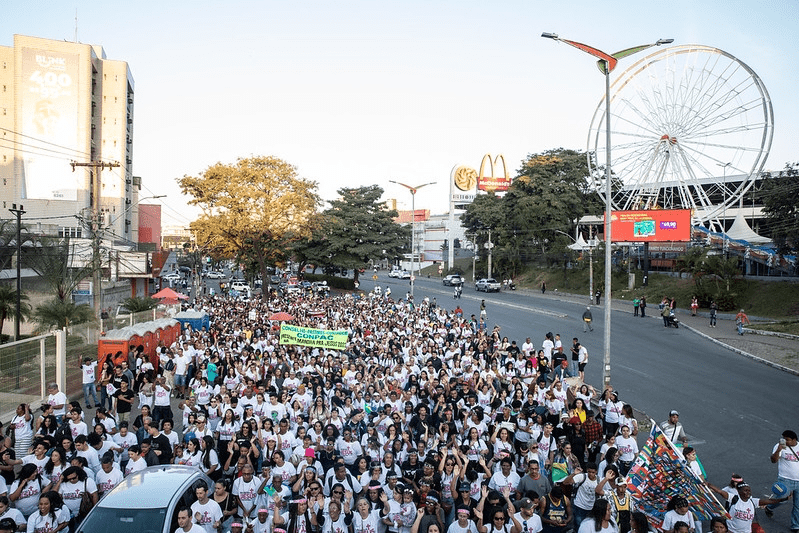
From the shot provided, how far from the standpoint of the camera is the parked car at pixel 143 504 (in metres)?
6.08

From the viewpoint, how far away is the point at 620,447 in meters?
8.98

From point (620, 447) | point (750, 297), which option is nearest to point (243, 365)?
point (620, 447)

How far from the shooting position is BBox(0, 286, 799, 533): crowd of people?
6.79 meters

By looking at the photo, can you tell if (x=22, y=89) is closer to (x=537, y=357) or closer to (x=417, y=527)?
(x=537, y=357)

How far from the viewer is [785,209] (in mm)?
34406

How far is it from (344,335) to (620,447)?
29.0 ft

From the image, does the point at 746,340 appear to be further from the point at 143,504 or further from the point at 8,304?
the point at 8,304

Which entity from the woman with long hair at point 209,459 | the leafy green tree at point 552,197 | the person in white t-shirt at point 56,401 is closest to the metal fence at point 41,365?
the person in white t-shirt at point 56,401

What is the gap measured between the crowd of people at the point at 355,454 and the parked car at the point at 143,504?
0.59 ft

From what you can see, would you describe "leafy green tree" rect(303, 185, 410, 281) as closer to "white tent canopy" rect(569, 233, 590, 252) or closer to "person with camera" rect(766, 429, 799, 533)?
"white tent canopy" rect(569, 233, 590, 252)

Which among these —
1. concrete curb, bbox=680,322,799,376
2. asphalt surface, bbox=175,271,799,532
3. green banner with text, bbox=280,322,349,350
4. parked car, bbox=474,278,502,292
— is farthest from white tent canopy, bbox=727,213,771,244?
green banner with text, bbox=280,322,349,350

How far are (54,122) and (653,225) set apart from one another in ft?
170

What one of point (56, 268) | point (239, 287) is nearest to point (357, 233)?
point (239, 287)

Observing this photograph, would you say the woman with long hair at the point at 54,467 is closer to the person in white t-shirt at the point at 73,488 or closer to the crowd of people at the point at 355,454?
the crowd of people at the point at 355,454
